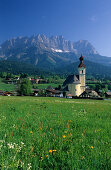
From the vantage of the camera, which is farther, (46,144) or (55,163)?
(46,144)

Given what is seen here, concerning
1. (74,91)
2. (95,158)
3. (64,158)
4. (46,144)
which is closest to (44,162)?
(64,158)

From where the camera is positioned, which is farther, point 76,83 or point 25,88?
point 25,88

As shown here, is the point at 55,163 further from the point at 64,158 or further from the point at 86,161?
the point at 86,161

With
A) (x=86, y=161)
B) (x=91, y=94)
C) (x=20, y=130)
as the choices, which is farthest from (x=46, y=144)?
(x=91, y=94)

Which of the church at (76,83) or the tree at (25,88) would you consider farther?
the church at (76,83)

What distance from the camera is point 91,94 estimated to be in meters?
82.1

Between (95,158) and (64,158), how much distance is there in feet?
2.05

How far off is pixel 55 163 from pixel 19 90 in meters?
81.5

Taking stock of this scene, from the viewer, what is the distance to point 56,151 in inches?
119

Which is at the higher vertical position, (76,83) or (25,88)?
(76,83)

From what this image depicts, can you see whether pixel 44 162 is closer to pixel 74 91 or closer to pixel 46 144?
pixel 46 144

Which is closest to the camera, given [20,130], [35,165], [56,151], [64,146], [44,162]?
[35,165]

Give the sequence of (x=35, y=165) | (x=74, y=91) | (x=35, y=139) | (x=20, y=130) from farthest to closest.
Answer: (x=74, y=91), (x=20, y=130), (x=35, y=139), (x=35, y=165)

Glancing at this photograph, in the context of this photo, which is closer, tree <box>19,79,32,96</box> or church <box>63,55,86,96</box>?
tree <box>19,79,32,96</box>
